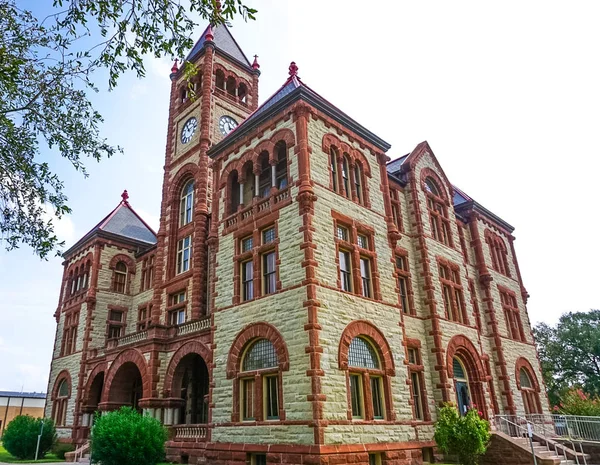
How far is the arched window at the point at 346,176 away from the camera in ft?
69.7

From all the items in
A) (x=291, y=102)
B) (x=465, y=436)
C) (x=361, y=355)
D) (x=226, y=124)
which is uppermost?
(x=226, y=124)

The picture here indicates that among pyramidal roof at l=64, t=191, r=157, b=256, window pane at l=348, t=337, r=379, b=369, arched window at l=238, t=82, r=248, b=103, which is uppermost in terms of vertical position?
arched window at l=238, t=82, r=248, b=103

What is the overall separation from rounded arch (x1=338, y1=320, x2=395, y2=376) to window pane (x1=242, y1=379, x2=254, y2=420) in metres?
4.32

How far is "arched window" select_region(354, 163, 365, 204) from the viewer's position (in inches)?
861

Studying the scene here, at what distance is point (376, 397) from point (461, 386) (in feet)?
25.9

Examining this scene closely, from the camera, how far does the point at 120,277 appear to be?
35.6 meters

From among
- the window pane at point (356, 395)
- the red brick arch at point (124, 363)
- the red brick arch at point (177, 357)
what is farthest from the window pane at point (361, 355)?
the red brick arch at point (124, 363)

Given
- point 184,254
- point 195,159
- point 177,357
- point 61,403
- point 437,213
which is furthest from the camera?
point 61,403

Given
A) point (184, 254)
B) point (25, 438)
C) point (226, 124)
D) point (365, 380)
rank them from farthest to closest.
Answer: point (226, 124), point (184, 254), point (25, 438), point (365, 380)

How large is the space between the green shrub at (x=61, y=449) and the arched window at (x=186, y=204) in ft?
51.9

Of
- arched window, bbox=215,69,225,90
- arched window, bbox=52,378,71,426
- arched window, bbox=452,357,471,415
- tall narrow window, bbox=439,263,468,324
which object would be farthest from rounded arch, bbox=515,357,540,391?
arched window, bbox=52,378,71,426

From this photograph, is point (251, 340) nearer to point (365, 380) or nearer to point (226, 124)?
point (365, 380)

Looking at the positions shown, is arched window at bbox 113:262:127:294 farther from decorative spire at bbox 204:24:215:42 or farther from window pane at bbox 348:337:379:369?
window pane at bbox 348:337:379:369

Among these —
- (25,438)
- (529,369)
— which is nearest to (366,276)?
(529,369)
